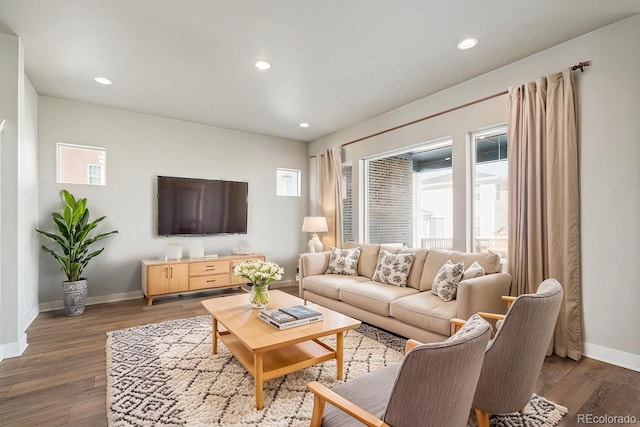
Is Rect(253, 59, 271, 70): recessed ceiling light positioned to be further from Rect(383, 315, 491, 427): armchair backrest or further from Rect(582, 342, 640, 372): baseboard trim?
Rect(582, 342, 640, 372): baseboard trim

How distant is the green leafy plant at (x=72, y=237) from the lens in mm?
3930

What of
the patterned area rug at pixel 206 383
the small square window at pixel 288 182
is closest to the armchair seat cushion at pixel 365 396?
the patterned area rug at pixel 206 383

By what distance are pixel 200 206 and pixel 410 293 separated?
3.52m

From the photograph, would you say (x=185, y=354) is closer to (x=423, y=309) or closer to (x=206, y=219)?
(x=423, y=309)

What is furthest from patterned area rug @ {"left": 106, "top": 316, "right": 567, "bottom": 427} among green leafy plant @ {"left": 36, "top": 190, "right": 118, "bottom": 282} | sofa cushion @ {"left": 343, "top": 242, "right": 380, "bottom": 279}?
green leafy plant @ {"left": 36, "top": 190, "right": 118, "bottom": 282}

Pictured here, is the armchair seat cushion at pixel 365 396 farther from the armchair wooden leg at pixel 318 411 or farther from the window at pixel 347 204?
the window at pixel 347 204

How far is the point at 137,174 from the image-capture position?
474 cm

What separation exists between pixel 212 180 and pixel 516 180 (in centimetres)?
427

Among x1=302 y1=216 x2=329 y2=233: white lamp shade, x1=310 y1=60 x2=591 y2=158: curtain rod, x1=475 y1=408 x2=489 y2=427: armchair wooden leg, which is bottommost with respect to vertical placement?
x1=475 y1=408 x2=489 y2=427: armchair wooden leg

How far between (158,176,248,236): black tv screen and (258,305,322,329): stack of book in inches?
119

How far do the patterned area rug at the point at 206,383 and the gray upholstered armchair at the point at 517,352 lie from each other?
434 millimetres

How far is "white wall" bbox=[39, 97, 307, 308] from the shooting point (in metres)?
4.18

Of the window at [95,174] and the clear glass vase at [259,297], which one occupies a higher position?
the window at [95,174]

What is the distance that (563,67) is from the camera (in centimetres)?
286
